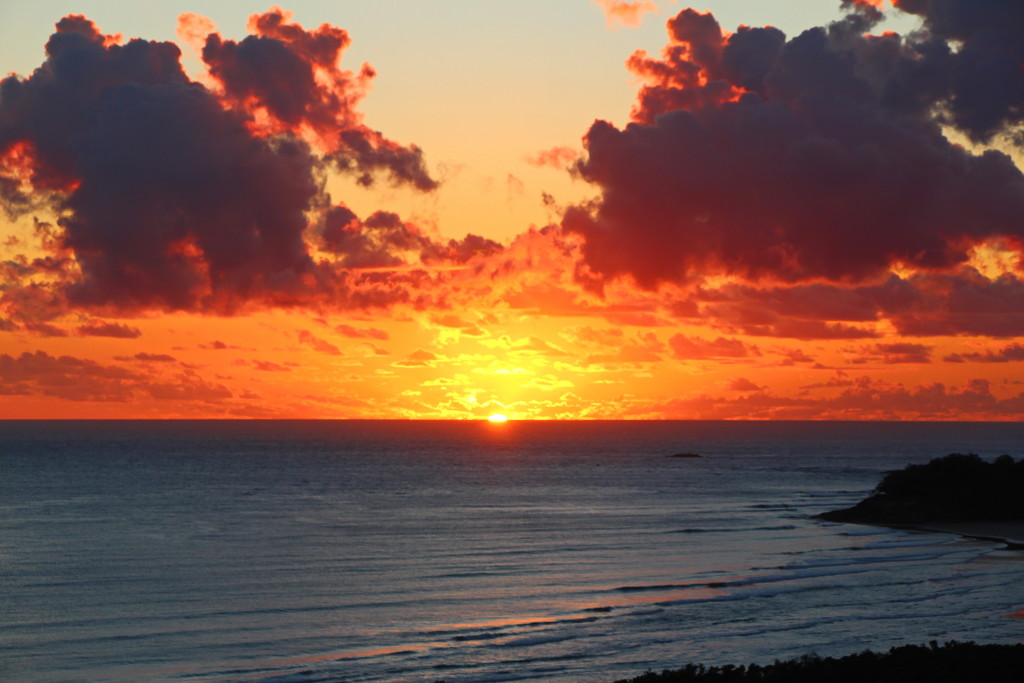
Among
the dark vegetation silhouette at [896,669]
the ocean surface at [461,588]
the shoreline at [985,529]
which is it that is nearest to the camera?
the dark vegetation silhouette at [896,669]

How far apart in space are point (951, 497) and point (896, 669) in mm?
66648

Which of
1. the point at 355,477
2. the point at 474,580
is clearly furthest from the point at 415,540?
the point at 355,477

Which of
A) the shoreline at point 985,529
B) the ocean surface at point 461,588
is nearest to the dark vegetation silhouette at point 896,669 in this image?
the ocean surface at point 461,588

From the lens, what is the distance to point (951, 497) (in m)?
88.2

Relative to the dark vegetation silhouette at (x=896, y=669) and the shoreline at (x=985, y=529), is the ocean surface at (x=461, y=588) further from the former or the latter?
the dark vegetation silhouette at (x=896, y=669)

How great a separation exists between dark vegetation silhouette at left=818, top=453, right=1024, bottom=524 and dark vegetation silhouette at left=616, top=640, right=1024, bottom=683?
58.8 meters

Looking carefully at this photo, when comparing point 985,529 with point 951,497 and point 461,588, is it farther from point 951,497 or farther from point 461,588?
point 461,588

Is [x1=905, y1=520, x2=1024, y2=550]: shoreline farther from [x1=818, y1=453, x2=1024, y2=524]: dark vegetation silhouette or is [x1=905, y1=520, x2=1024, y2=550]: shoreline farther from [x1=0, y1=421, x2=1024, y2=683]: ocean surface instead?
[x1=0, y1=421, x2=1024, y2=683]: ocean surface

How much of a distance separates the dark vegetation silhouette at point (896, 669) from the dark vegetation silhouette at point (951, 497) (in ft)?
193

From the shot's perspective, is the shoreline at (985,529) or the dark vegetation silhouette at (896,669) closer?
the dark vegetation silhouette at (896,669)

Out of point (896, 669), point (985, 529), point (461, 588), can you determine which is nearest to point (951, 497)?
point (985, 529)

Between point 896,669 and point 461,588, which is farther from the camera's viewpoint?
point 461,588

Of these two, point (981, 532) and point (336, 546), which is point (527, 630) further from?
point (981, 532)

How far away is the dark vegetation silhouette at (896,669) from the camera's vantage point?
26609mm
